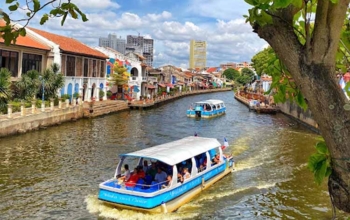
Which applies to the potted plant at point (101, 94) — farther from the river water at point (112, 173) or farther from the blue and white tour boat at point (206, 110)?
the river water at point (112, 173)

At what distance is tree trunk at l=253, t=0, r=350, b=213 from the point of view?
2691 millimetres

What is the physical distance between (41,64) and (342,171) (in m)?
41.3

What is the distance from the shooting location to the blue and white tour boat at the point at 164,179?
507 inches

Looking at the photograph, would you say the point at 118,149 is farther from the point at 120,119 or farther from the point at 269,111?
the point at 269,111

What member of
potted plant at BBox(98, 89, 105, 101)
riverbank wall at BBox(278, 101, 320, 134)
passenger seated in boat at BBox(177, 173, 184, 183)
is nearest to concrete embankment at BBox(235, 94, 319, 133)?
riverbank wall at BBox(278, 101, 320, 134)

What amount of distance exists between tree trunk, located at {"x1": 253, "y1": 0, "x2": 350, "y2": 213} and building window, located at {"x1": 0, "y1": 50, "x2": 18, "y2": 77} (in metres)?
35.9

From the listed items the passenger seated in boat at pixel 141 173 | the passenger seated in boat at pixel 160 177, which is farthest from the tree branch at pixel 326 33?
the passenger seated in boat at pixel 141 173

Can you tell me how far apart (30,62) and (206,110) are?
20.3 meters

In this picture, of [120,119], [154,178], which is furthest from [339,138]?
[120,119]

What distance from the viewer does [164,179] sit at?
13938mm

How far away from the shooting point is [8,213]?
13109mm

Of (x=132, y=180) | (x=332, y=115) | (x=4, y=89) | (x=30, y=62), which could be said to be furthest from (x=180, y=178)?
(x=30, y=62)

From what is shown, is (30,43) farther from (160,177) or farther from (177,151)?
(160,177)

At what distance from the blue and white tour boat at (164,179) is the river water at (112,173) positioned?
14.3 inches
